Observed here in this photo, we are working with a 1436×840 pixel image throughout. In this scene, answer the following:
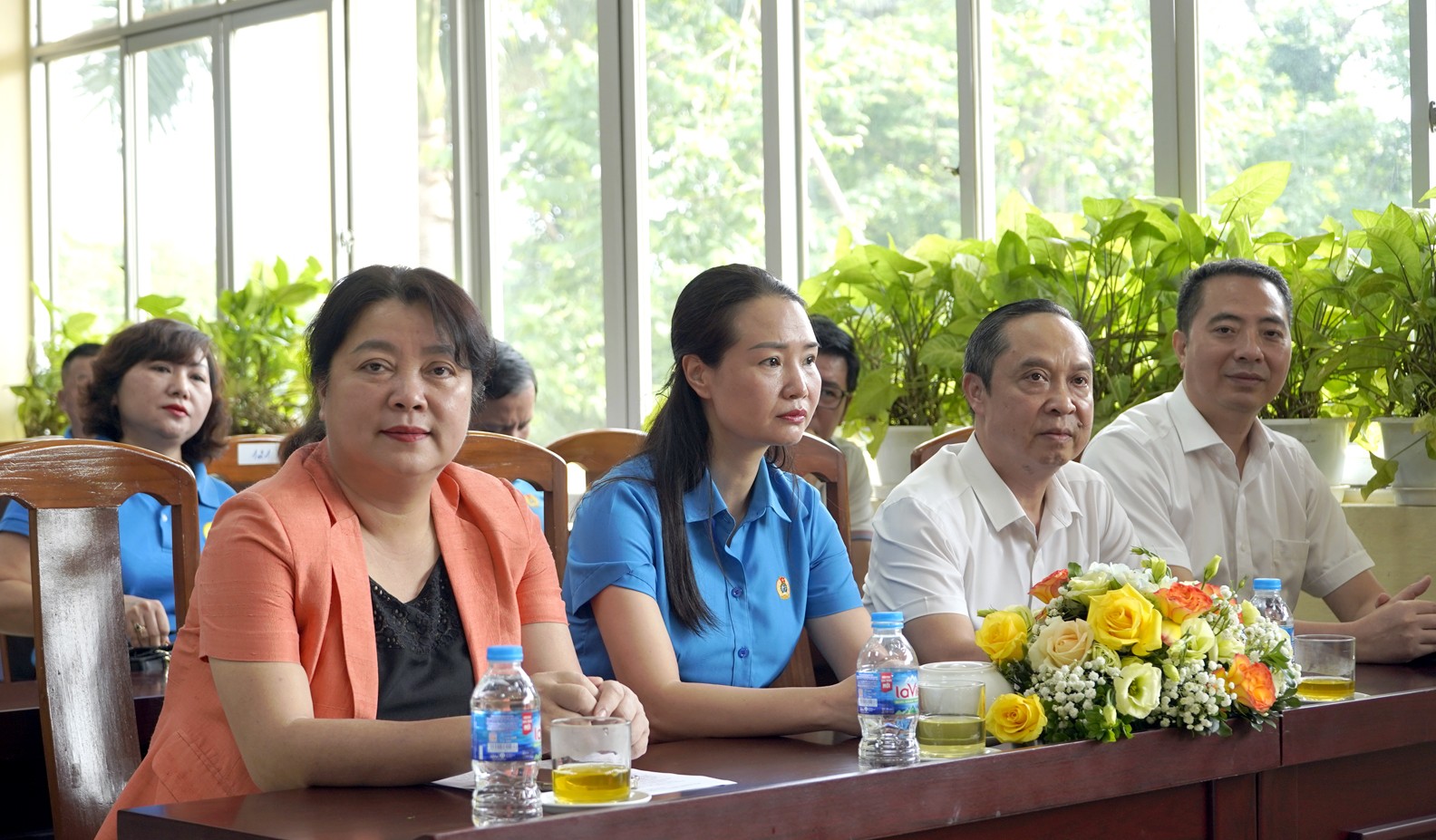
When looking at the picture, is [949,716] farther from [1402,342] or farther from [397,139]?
[397,139]

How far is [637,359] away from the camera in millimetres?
5332

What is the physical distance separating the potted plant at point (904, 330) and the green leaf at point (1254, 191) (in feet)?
2.02

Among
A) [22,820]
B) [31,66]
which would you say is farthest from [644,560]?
[31,66]

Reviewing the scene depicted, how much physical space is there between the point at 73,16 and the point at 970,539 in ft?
20.5

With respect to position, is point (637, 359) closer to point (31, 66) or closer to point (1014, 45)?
point (1014, 45)

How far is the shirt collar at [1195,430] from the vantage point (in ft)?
9.04

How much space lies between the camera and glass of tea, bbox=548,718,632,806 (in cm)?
132

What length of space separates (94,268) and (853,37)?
4064 mm

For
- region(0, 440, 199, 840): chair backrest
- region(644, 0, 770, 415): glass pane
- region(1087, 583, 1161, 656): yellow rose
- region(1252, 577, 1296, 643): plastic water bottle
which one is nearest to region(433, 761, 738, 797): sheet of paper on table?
region(1087, 583, 1161, 656): yellow rose

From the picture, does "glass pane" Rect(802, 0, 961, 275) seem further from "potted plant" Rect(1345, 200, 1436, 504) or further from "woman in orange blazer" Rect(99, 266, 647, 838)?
"woman in orange blazer" Rect(99, 266, 647, 838)

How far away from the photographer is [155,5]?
673cm

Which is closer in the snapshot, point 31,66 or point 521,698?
point 521,698

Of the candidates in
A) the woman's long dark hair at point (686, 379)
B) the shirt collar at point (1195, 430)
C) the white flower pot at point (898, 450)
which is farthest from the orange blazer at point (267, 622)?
the white flower pot at point (898, 450)

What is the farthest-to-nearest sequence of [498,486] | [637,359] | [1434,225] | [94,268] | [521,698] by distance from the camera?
[94,268] < [637,359] < [1434,225] < [498,486] < [521,698]
